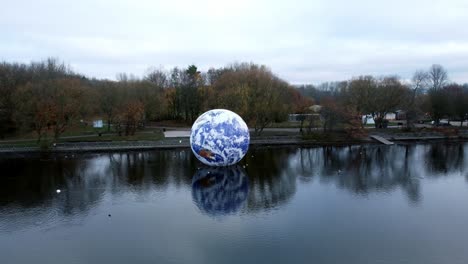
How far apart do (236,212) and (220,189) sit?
12.6ft

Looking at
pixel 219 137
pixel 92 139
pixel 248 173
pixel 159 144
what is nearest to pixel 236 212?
pixel 219 137

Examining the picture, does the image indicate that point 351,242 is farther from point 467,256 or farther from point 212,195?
point 212,195

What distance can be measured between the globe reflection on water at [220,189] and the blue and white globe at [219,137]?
3.11 ft

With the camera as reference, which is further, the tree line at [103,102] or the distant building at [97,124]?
the distant building at [97,124]

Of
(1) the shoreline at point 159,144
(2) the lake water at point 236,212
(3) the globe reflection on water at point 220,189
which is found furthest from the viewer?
(1) the shoreline at point 159,144

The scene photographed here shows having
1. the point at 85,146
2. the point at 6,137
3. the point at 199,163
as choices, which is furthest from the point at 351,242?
the point at 6,137

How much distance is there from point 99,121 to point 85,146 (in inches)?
507

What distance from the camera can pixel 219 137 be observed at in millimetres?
22938

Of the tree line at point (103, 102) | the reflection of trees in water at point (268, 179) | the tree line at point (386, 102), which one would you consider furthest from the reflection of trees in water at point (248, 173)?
the tree line at point (386, 102)

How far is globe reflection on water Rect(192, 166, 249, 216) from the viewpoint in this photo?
17453 mm

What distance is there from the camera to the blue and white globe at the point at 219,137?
23.0 metres

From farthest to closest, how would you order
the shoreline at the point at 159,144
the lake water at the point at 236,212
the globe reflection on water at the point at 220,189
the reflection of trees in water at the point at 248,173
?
the shoreline at the point at 159,144 < the reflection of trees in water at the point at 248,173 < the globe reflection on water at the point at 220,189 < the lake water at the point at 236,212

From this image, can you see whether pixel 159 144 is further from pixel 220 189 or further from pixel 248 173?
pixel 220 189

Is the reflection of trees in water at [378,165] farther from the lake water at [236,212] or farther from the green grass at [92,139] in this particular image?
the green grass at [92,139]
